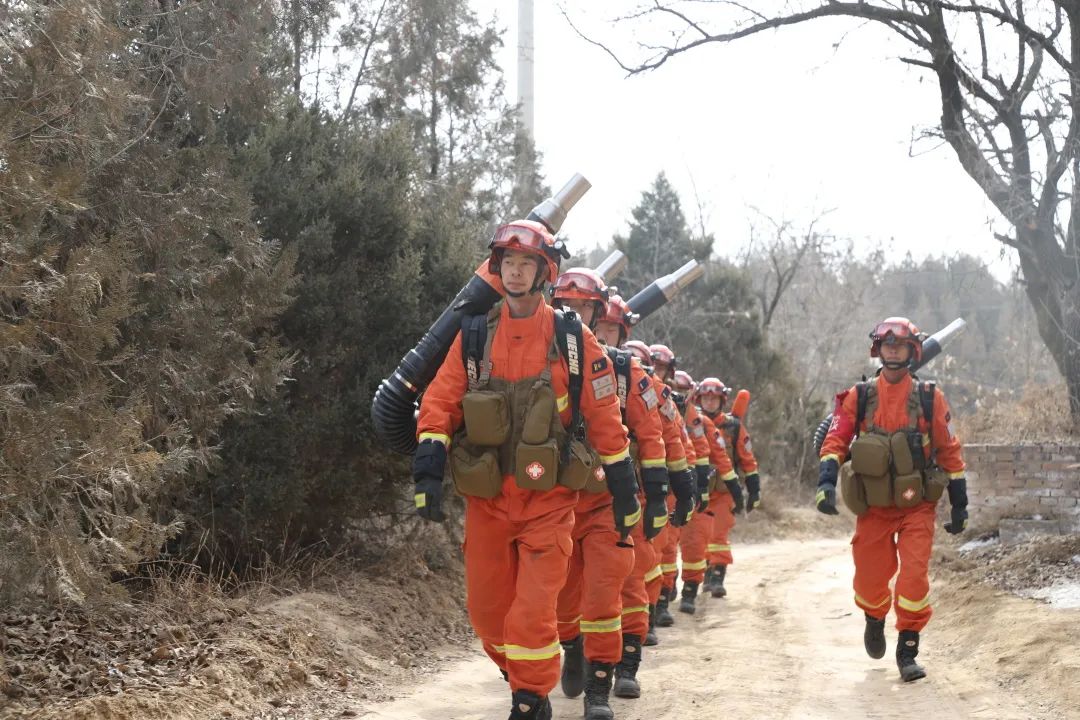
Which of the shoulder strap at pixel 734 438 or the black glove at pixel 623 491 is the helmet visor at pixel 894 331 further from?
the shoulder strap at pixel 734 438

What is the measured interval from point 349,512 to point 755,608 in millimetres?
5120

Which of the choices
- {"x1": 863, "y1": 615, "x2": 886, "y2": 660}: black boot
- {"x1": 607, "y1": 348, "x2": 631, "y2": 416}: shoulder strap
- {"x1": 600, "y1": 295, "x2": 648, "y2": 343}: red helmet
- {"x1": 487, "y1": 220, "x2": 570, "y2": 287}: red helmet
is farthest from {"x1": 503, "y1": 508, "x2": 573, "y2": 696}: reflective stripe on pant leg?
{"x1": 863, "y1": 615, "x2": 886, "y2": 660}: black boot

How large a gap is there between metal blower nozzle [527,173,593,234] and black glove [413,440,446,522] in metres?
2.25

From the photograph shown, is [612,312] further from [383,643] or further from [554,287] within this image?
[383,643]

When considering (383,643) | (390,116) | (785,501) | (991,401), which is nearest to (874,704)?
(383,643)

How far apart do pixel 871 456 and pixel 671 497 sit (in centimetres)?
266

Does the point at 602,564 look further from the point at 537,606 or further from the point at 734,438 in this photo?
the point at 734,438

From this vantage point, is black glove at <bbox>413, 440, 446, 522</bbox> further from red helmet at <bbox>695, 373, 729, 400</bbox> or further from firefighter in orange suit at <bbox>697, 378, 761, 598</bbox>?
red helmet at <bbox>695, 373, 729, 400</bbox>

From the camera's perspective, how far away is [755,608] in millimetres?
12820

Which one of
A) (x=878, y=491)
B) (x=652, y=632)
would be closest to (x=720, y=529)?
(x=652, y=632)

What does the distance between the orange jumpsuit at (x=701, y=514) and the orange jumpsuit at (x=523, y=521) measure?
5430mm

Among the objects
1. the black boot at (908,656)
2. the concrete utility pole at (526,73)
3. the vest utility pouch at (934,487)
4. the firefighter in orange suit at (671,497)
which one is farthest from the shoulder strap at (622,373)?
the concrete utility pole at (526,73)

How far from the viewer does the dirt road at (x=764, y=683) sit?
6.96 meters

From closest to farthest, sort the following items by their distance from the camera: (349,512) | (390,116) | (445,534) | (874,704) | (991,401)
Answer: (874,704) < (349,512) < (445,534) < (390,116) < (991,401)
